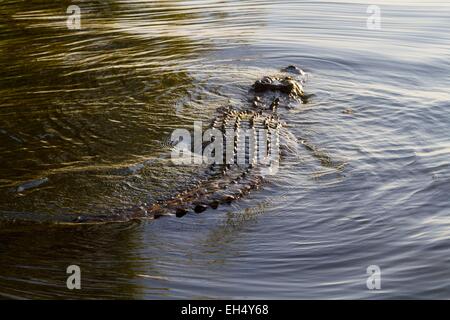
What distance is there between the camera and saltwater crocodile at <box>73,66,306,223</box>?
224 inches

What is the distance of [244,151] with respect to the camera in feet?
22.6

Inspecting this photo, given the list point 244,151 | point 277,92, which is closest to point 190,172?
point 244,151

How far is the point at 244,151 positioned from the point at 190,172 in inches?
32.0

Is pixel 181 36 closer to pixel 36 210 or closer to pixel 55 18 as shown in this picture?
pixel 55 18

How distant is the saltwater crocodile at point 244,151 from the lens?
18.7ft

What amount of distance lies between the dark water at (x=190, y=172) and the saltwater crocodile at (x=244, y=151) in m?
0.13

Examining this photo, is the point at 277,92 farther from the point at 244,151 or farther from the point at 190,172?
the point at 190,172

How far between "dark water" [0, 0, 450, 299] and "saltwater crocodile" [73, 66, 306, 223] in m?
0.13

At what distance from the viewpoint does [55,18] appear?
12.0 meters

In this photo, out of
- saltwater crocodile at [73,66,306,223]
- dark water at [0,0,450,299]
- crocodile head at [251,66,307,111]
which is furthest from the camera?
crocodile head at [251,66,307,111]

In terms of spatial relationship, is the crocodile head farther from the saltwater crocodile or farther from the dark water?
the dark water

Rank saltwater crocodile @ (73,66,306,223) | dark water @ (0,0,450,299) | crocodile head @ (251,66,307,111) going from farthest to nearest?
crocodile head @ (251,66,307,111), saltwater crocodile @ (73,66,306,223), dark water @ (0,0,450,299)

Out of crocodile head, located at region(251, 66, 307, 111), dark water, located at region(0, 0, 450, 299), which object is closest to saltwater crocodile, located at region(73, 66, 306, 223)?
crocodile head, located at region(251, 66, 307, 111)

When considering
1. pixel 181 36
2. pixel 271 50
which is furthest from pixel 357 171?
pixel 181 36
